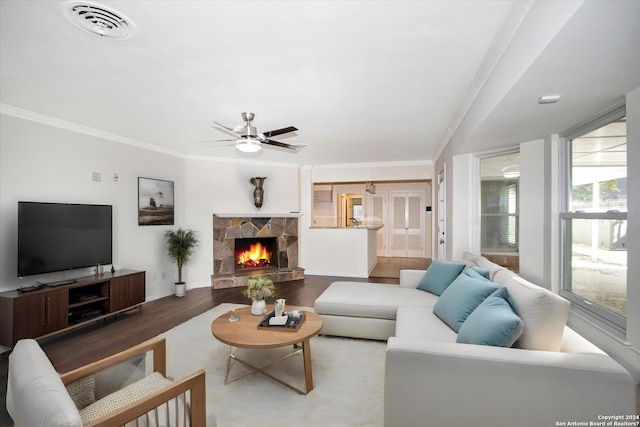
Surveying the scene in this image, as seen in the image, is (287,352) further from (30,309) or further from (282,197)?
(282,197)

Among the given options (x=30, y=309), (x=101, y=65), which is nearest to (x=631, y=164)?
(x=101, y=65)

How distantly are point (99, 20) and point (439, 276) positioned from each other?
11.8 ft

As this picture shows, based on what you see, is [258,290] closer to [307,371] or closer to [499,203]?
[307,371]

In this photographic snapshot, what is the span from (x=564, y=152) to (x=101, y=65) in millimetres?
4070

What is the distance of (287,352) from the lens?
2.83 metres

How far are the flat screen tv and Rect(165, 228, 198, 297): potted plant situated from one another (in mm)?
1061

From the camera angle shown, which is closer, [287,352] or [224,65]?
[224,65]

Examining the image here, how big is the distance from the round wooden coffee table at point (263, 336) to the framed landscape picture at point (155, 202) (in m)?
2.96

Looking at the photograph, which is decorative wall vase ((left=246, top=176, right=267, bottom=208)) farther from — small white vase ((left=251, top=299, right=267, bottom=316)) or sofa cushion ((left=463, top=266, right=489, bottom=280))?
sofa cushion ((left=463, top=266, right=489, bottom=280))

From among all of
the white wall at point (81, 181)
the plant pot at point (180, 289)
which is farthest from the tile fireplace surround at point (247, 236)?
the white wall at point (81, 181)

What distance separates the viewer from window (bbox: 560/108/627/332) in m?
2.10

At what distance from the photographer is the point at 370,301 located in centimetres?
307

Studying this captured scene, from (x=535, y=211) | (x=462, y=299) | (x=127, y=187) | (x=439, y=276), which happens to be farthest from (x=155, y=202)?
(x=535, y=211)

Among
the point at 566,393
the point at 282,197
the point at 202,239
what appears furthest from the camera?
the point at 282,197
